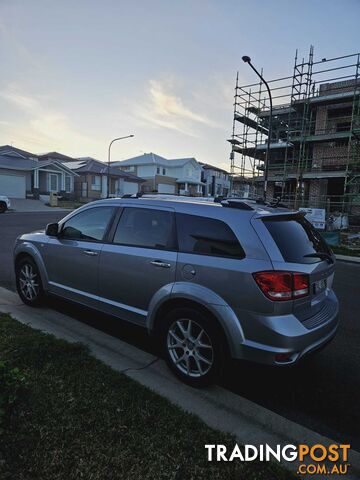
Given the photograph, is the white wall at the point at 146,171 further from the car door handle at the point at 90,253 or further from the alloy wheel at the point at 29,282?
the car door handle at the point at 90,253

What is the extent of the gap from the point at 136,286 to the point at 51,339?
115 centimetres

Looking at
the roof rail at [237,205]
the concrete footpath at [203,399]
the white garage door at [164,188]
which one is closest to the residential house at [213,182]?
the white garage door at [164,188]

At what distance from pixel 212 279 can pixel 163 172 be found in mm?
57882

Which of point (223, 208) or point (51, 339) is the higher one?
point (223, 208)

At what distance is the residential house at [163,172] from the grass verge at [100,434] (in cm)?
5324

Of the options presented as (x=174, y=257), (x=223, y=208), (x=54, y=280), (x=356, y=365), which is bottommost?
(x=356, y=365)

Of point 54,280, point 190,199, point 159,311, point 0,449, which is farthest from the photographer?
point 54,280

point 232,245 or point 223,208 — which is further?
point 223,208

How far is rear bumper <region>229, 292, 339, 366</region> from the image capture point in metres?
2.64

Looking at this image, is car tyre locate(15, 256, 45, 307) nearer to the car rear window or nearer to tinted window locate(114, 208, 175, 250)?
tinted window locate(114, 208, 175, 250)

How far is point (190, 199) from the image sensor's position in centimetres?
357

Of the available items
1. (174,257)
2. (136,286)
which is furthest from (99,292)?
(174,257)

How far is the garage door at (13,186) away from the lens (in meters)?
34.2

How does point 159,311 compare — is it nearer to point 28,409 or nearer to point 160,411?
point 160,411
